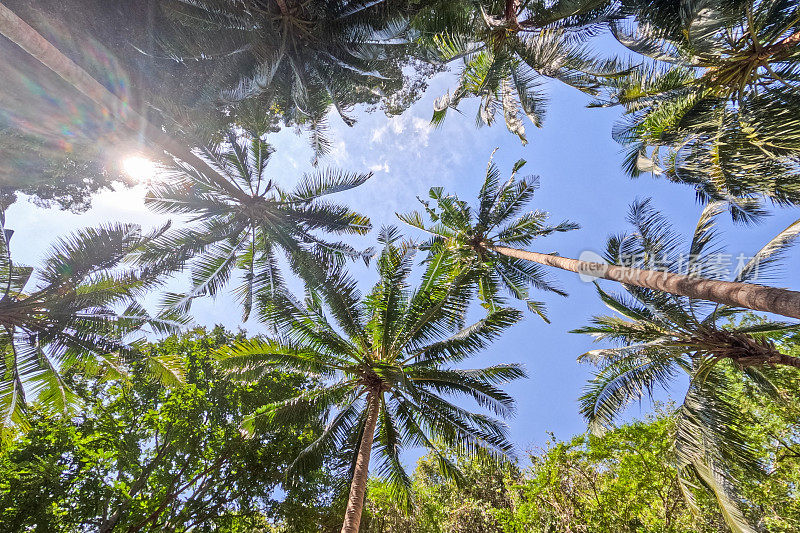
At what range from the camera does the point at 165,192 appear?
8.58 metres

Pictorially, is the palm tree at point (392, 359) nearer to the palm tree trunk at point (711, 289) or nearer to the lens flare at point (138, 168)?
the palm tree trunk at point (711, 289)

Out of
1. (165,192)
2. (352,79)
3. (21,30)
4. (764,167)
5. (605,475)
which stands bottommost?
(605,475)

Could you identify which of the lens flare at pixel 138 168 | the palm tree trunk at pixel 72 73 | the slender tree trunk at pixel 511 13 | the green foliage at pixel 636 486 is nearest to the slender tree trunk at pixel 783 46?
the slender tree trunk at pixel 511 13

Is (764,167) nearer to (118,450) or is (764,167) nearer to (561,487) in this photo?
(561,487)

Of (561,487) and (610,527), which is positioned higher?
(561,487)

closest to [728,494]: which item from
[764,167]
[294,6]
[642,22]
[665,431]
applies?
[665,431]

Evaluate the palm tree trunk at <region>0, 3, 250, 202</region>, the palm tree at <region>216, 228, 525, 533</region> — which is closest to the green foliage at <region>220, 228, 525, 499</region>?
the palm tree at <region>216, 228, 525, 533</region>

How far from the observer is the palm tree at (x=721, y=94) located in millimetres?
5805

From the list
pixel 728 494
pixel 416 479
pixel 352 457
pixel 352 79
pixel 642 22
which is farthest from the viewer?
pixel 416 479

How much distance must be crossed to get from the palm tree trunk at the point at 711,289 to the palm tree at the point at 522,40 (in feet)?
13.7

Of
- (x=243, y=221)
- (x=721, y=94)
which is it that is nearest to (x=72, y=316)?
(x=243, y=221)

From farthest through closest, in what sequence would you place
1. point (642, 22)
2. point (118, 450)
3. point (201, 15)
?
point (118, 450) < point (201, 15) < point (642, 22)

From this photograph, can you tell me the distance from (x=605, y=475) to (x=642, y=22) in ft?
44.2

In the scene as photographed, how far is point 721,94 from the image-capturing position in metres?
6.93
